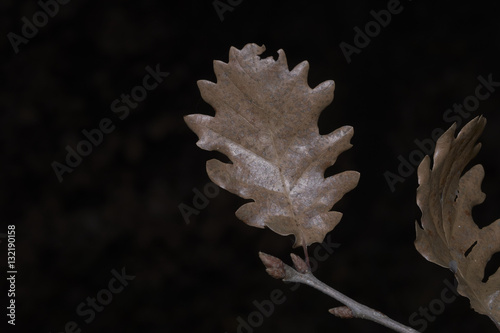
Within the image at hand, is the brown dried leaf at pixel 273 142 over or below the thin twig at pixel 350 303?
over

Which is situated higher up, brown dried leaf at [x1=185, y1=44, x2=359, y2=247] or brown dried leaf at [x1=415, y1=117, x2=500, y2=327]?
brown dried leaf at [x1=185, y1=44, x2=359, y2=247]

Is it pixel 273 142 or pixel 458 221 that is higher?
pixel 273 142

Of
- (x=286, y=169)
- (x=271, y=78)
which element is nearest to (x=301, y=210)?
(x=286, y=169)

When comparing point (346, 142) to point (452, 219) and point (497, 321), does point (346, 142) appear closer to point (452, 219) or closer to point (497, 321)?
point (452, 219)
